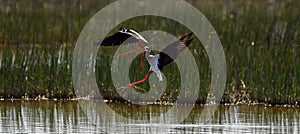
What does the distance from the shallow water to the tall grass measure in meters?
0.27

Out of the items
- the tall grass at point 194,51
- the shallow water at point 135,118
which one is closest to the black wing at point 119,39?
the shallow water at point 135,118

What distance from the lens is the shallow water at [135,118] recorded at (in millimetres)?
15266

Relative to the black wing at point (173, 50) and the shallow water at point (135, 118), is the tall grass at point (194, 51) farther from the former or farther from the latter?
the black wing at point (173, 50)

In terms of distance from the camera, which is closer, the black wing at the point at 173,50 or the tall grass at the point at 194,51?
the black wing at the point at 173,50

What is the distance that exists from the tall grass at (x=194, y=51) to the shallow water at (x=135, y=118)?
27 centimetres

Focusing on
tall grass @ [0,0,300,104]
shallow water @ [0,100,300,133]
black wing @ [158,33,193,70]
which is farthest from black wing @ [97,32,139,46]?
tall grass @ [0,0,300,104]

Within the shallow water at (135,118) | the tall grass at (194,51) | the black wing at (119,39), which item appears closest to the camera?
the shallow water at (135,118)

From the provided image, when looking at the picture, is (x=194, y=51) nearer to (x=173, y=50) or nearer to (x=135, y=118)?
(x=135, y=118)

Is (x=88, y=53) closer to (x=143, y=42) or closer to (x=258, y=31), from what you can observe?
(x=143, y=42)

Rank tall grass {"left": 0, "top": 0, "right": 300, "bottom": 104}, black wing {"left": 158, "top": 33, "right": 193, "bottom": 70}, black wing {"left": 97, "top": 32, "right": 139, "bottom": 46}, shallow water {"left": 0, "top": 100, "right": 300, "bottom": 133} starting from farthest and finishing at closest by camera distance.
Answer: tall grass {"left": 0, "top": 0, "right": 300, "bottom": 104}
black wing {"left": 97, "top": 32, "right": 139, "bottom": 46}
shallow water {"left": 0, "top": 100, "right": 300, "bottom": 133}
black wing {"left": 158, "top": 33, "right": 193, "bottom": 70}

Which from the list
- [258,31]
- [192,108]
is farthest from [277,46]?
[192,108]

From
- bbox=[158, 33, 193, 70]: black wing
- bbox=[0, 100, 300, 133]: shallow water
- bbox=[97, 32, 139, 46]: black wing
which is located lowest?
bbox=[0, 100, 300, 133]: shallow water

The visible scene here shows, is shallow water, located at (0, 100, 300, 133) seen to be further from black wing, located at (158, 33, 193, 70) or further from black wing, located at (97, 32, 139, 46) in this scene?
black wing, located at (97, 32, 139, 46)

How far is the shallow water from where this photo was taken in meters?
15.3
